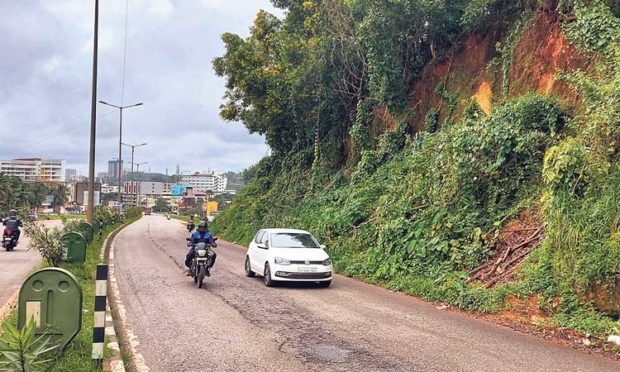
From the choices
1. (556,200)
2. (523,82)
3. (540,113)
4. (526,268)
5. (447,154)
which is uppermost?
(523,82)

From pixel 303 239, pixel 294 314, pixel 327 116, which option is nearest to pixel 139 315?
pixel 294 314

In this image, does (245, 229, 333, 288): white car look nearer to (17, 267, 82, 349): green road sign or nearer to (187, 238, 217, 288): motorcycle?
(187, 238, 217, 288): motorcycle

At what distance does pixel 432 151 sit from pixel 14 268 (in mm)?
13468

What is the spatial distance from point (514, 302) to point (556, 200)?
2043 mm

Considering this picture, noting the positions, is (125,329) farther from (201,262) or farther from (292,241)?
(292,241)

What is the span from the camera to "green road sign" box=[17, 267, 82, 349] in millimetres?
5250

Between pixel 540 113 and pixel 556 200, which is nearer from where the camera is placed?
pixel 556 200

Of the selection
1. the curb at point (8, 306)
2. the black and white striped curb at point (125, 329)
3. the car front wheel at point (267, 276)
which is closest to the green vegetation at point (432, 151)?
the car front wheel at point (267, 276)

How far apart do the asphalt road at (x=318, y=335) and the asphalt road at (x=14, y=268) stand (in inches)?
96.8

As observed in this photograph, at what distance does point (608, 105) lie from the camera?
30.5 feet

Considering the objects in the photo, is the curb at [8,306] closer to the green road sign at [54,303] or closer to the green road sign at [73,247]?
the green road sign at [73,247]

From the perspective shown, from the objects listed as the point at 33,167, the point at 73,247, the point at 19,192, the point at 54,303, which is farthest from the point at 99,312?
the point at 33,167

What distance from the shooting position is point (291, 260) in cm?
1292

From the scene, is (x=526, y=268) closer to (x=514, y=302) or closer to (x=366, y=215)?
(x=514, y=302)
